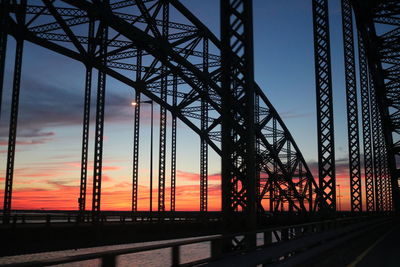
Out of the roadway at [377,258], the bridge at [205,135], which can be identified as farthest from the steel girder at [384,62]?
the roadway at [377,258]

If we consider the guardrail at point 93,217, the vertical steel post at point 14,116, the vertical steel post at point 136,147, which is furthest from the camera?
the vertical steel post at point 136,147

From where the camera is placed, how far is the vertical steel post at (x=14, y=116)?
2078 centimetres

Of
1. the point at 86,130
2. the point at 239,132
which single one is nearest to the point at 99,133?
the point at 86,130

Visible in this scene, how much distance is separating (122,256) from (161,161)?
3076 cm

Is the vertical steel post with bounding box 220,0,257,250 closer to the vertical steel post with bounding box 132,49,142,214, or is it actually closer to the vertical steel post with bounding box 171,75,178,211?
the vertical steel post with bounding box 132,49,142,214

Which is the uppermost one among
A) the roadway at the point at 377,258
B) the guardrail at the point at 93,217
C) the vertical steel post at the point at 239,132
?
the vertical steel post at the point at 239,132

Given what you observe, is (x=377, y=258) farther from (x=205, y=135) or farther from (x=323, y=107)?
(x=205, y=135)

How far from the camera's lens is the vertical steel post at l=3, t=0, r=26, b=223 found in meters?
20.8

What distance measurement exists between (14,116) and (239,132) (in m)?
13.7

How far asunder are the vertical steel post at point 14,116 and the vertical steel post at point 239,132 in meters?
12.6

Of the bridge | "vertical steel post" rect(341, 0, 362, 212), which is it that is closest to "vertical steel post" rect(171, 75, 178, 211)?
the bridge

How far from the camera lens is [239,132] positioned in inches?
499

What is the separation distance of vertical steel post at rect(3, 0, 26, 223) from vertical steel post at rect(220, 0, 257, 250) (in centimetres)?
1257

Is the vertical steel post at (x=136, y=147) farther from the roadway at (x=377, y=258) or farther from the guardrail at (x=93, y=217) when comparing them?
the roadway at (x=377, y=258)
